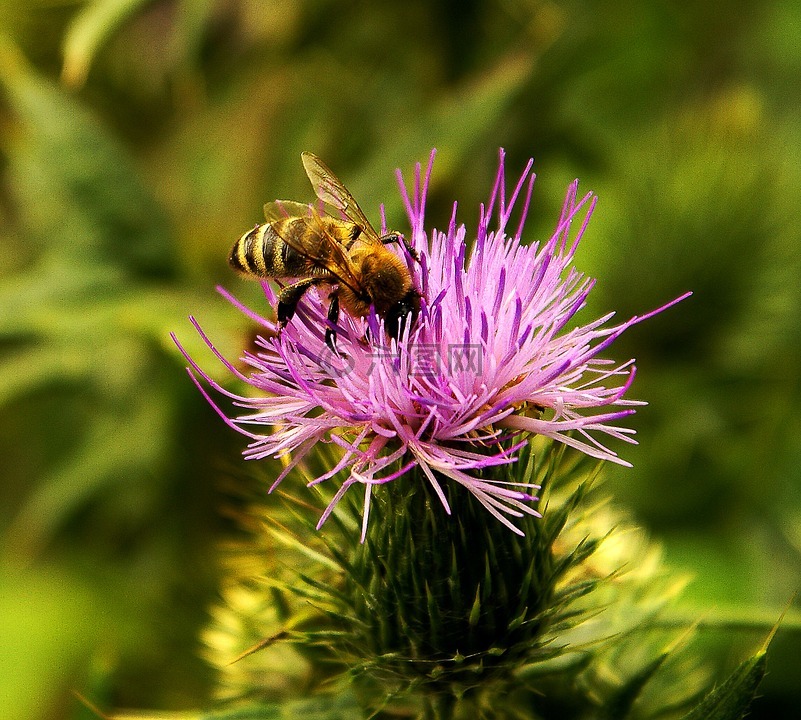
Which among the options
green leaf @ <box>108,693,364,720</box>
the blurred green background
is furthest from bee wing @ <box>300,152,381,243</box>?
green leaf @ <box>108,693,364,720</box>

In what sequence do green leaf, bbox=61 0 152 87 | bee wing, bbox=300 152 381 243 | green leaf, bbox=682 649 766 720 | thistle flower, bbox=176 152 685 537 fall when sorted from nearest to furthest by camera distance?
green leaf, bbox=682 649 766 720
thistle flower, bbox=176 152 685 537
bee wing, bbox=300 152 381 243
green leaf, bbox=61 0 152 87

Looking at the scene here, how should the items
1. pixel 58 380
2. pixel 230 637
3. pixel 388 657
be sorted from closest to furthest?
pixel 388 657, pixel 230 637, pixel 58 380

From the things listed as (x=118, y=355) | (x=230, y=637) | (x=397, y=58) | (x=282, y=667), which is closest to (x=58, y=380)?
(x=118, y=355)

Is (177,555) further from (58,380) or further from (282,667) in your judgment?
(282,667)

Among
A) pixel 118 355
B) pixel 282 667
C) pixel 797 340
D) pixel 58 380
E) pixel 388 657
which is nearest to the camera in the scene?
pixel 388 657

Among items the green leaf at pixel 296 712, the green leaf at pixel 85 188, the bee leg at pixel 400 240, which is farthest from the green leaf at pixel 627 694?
the green leaf at pixel 85 188

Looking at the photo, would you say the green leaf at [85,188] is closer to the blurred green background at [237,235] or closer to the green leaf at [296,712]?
the blurred green background at [237,235]

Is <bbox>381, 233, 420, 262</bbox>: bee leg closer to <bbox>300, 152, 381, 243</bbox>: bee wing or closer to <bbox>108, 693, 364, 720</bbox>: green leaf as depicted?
<bbox>300, 152, 381, 243</bbox>: bee wing
